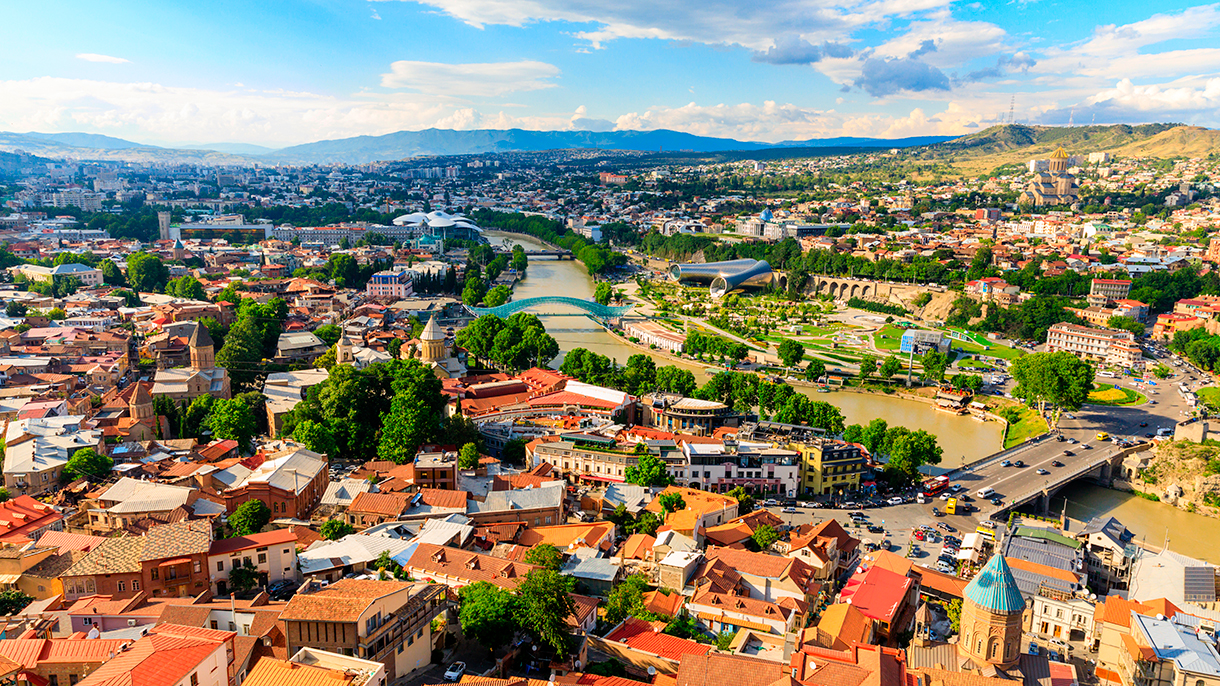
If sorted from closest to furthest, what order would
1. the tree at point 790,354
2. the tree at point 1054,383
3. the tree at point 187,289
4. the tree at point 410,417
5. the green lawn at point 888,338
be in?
the tree at point 410,417, the tree at point 1054,383, the tree at point 790,354, the green lawn at point 888,338, the tree at point 187,289

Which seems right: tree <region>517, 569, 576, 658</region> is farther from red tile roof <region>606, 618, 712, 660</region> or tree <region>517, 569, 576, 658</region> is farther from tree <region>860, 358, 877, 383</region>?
tree <region>860, 358, 877, 383</region>

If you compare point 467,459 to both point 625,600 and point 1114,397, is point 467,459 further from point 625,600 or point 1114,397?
point 1114,397

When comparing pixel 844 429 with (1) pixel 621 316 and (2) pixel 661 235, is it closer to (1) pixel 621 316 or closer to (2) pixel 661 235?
(1) pixel 621 316

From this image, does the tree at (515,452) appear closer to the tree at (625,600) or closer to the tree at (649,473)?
the tree at (649,473)

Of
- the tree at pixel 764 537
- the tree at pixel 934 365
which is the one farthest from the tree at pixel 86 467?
the tree at pixel 934 365

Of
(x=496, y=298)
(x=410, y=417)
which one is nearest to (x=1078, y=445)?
(x=410, y=417)

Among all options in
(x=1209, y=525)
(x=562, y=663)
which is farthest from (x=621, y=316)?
(x=562, y=663)
